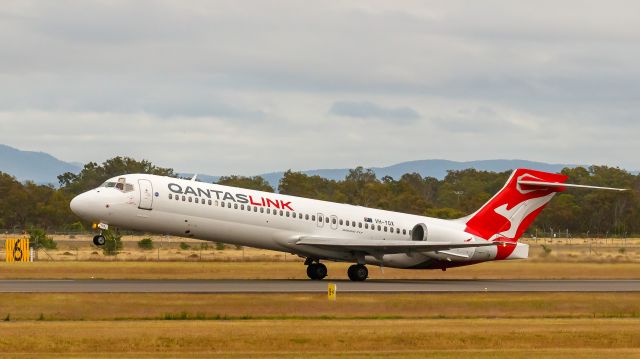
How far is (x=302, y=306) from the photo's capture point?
124 feet

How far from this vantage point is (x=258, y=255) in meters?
77.2

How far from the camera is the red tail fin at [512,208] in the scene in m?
55.3

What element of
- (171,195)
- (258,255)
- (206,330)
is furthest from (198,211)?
(258,255)

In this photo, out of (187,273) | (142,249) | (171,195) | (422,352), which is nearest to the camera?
(422,352)

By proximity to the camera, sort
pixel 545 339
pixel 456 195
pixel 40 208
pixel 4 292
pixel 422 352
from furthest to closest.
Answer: pixel 456 195, pixel 40 208, pixel 4 292, pixel 545 339, pixel 422 352

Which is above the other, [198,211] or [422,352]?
[198,211]

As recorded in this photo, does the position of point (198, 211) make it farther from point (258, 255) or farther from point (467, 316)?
point (258, 255)

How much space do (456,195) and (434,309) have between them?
126635 millimetres

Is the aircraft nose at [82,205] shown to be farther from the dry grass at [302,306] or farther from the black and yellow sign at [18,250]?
the black and yellow sign at [18,250]

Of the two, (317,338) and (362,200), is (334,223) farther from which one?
(362,200)

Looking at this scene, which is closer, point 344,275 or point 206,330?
point 206,330

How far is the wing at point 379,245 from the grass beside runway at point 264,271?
3668 mm

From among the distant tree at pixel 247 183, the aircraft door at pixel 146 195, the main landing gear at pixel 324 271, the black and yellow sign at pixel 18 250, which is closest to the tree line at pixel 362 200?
the distant tree at pixel 247 183

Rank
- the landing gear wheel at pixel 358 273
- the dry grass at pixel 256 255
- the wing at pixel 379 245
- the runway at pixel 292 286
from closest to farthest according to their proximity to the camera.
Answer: the runway at pixel 292 286 → the wing at pixel 379 245 → the landing gear wheel at pixel 358 273 → the dry grass at pixel 256 255
